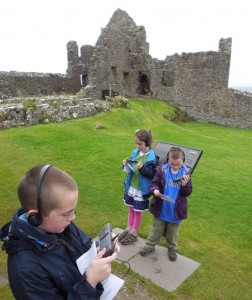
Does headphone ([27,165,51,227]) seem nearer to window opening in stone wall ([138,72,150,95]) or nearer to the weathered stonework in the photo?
the weathered stonework

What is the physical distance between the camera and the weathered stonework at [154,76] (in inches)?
842

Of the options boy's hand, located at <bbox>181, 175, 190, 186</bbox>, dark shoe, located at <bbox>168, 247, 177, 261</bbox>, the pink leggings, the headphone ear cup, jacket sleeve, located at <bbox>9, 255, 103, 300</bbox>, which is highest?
the headphone ear cup

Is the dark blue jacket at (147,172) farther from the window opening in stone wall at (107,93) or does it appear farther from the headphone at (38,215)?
the window opening in stone wall at (107,93)

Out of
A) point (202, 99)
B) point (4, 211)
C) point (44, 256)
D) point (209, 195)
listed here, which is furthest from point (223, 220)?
point (202, 99)

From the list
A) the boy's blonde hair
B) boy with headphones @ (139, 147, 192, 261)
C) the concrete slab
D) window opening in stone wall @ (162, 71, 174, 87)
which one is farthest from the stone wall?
the boy's blonde hair

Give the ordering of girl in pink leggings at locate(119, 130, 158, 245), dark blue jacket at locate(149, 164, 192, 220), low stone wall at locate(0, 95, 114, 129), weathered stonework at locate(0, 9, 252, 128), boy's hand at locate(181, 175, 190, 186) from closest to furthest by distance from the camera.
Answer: boy's hand at locate(181, 175, 190, 186), dark blue jacket at locate(149, 164, 192, 220), girl in pink leggings at locate(119, 130, 158, 245), low stone wall at locate(0, 95, 114, 129), weathered stonework at locate(0, 9, 252, 128)

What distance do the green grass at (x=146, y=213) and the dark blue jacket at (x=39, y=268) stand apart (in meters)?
2.29

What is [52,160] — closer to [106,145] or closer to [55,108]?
[106,145]

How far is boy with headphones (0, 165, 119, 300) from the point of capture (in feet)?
5.88

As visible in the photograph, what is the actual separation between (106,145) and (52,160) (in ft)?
7.65

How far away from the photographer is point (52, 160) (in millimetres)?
8656

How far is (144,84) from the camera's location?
85.8 ft

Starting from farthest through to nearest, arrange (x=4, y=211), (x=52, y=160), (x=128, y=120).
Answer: (x=128, y=120) < (x=52, y=160) < (x=4, y=211)

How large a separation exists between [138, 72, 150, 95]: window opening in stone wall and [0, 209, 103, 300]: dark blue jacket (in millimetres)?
24283
